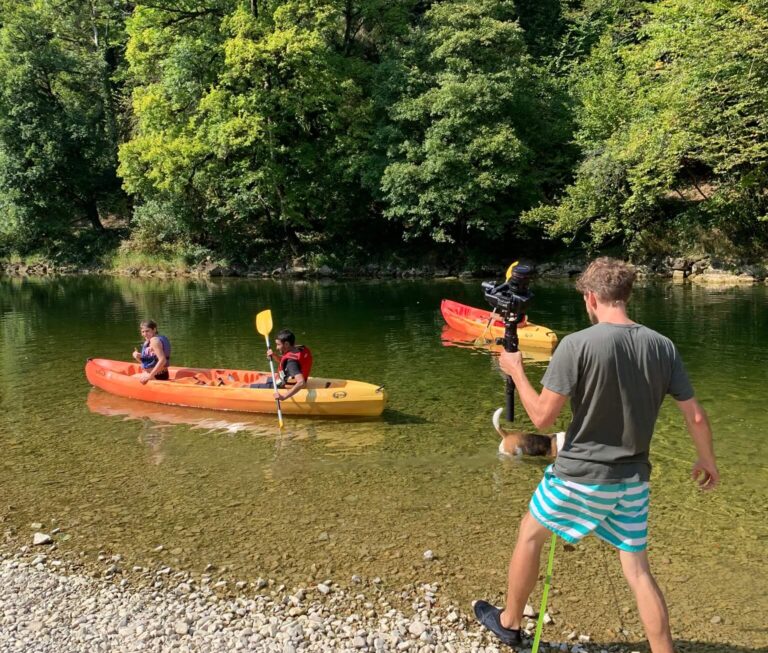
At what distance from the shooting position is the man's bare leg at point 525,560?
3521 millimetres

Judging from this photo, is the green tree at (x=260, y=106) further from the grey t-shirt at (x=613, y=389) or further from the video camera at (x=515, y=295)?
the grey t-shirt at (x=613, y=389)

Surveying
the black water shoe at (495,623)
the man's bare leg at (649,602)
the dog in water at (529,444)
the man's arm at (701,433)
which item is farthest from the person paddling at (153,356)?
the man's arm at (701,433)

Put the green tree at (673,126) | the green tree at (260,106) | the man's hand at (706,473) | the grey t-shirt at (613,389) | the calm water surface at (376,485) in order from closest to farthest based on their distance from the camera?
the grey t-shirt at (613,389) < the man's hand at (706,473) < the calm water surface at (376,485) < the green tree at (673,126) < the green tree at (260,106)

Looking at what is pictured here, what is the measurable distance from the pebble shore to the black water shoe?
0.13 metres

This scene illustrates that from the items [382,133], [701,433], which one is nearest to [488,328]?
[701,433]

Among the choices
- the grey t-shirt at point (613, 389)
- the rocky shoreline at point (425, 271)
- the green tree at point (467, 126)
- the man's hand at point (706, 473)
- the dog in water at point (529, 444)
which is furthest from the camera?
the green tree at point (467, 126)

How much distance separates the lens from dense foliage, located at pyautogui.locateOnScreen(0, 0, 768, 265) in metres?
26.8

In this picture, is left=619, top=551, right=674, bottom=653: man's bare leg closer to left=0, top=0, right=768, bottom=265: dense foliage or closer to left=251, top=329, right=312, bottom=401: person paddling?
left=251, top=329, right=312, bottom=401: person paddling

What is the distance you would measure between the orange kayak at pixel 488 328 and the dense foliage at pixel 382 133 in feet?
29.7

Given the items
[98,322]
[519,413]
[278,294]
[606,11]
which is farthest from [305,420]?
[606,11]

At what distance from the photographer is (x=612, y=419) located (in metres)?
3.22

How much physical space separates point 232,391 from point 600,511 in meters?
7.44

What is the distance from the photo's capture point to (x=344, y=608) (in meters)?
4.70

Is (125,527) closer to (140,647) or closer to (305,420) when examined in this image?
→ (140,647)
